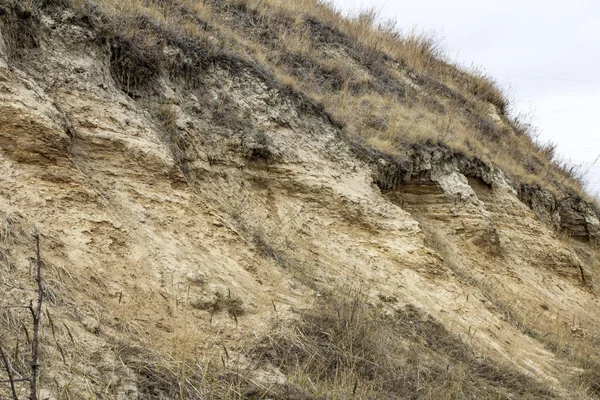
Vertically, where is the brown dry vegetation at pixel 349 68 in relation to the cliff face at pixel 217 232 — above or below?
above

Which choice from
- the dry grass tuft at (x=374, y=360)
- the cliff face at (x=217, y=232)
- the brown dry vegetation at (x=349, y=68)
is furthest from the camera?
the brown dry vegetation at (x=349, y=68)

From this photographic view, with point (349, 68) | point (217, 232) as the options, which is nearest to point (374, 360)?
point (217, 232)

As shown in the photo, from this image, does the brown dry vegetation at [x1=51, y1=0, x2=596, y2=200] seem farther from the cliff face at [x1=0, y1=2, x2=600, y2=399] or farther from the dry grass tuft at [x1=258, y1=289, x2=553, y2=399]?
the dry grass tuft at [x1=258, y1=289, x2=553, y2=399]

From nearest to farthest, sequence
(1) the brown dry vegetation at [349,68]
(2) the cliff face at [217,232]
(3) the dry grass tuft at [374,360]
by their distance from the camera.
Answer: (2) the cliff face at [217,232] → (3) the dry grass tuft at [374,360] → (1) the brown dry vegetation at [349,68]

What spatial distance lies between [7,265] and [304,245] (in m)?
3.85

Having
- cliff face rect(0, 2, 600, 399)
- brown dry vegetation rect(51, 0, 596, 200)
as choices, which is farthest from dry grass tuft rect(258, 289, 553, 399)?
brown dry vegetation rect(51, 0, 596, 200)

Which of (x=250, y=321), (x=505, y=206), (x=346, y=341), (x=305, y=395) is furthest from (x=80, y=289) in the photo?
(x=505, y=206)

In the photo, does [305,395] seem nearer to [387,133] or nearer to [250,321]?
[250,321]

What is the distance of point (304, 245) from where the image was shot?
7.48 meters

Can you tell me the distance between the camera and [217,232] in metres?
6.12

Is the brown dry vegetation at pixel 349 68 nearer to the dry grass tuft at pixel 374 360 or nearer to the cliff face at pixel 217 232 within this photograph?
the cliff face at pixel 217 232

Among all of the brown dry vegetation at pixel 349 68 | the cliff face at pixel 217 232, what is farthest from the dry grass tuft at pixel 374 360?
the brown dry vegetation at pixel 349 68

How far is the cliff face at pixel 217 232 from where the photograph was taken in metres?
4.32

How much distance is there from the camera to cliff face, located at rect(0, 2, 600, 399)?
4.32 meters
